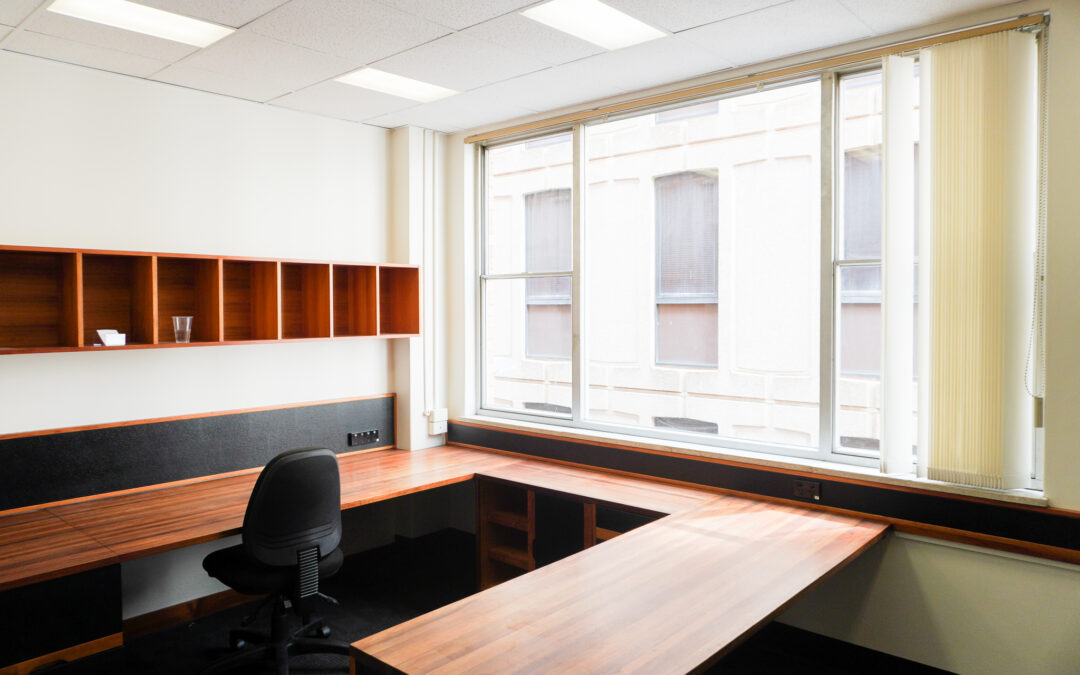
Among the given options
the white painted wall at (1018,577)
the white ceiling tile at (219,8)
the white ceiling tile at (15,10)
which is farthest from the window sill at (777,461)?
the white ceiling tile at (15,10)

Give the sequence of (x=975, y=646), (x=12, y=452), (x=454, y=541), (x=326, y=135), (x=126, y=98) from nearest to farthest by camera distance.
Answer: (x=975, y=646)
(x=12, y=452)
(x=126, y=98)
(x=326, y=135)
(x=454, y=541)

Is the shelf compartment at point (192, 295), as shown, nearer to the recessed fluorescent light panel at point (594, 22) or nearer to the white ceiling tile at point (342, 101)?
the white ceiling tile at point (342, 101)

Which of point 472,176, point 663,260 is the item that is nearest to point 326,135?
point 472,176

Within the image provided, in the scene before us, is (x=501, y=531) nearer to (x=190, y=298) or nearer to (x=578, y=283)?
(x=578, y=283)

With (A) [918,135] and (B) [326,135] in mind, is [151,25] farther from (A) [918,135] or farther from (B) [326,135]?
(A) [918,135]

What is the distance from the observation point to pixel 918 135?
2.85m

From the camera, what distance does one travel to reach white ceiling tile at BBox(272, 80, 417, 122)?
3.56 meters

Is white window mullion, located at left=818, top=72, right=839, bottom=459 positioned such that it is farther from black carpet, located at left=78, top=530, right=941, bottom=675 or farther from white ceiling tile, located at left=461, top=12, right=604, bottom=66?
white ceiling tile, located at left=461, top=12, right=604, bottom=66

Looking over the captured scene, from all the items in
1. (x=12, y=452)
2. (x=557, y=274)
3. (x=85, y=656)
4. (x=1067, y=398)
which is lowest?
(x=85, y=656)

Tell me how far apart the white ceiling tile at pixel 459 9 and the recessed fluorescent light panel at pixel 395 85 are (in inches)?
29.8

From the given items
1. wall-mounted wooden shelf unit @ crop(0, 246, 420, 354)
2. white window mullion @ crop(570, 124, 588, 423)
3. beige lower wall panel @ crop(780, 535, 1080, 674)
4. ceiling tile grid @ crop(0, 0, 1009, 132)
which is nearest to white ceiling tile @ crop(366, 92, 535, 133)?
ceiling tile grid @ crop(0, 0, 1009, 132)

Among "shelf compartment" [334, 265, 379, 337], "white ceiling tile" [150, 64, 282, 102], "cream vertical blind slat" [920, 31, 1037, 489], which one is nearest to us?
"cream vertical blind slat" [920, 31, 1037, 489]

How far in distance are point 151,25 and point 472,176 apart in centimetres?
208

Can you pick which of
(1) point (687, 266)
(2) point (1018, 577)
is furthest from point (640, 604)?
(1) point (687, 266)
